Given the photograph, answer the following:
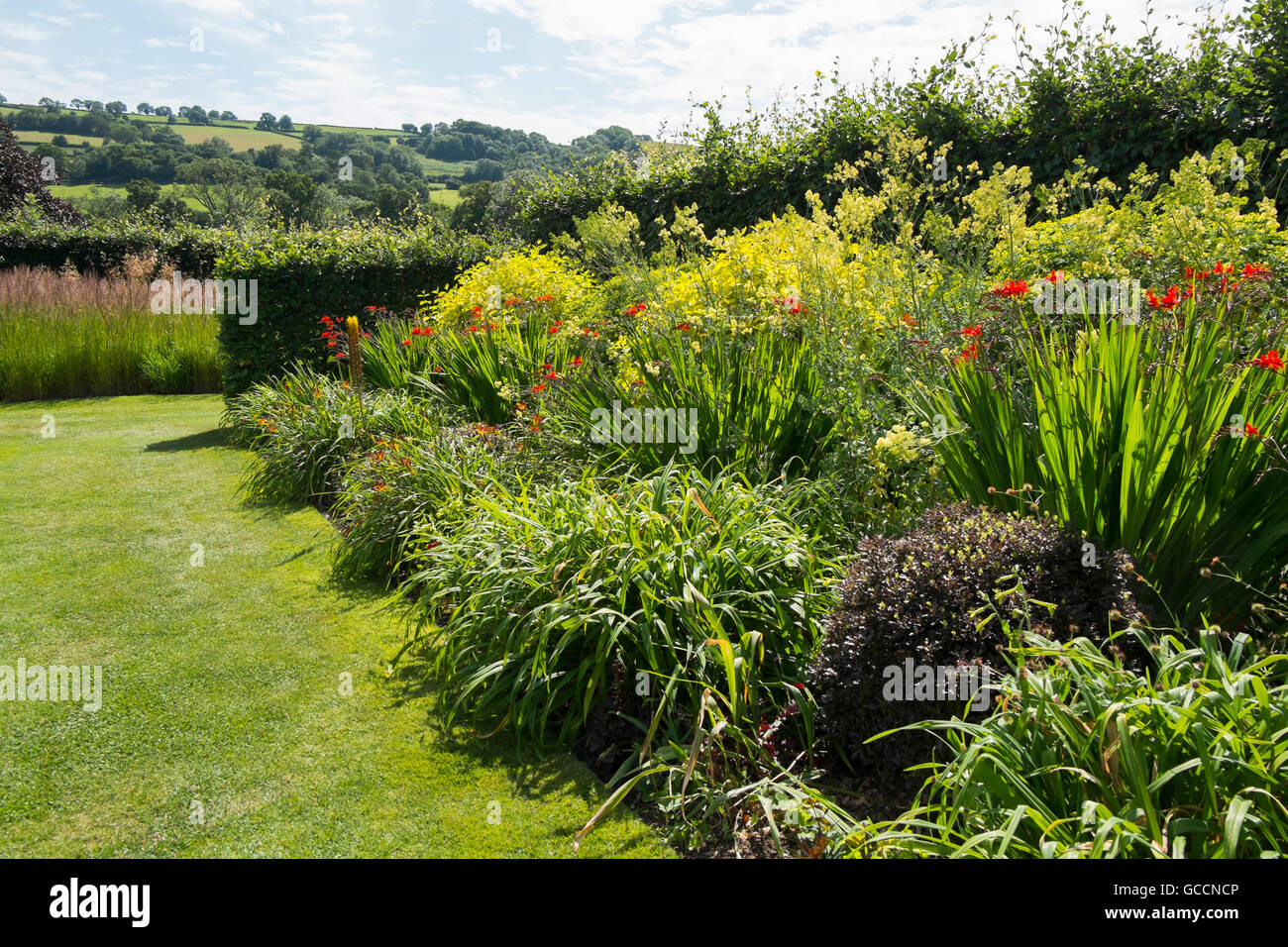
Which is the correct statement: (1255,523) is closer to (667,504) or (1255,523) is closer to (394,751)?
(667,504)

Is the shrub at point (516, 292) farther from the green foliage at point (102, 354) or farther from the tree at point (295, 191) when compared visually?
the tree at point (295, 191)

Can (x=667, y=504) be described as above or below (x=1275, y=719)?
above

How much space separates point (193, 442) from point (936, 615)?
9484 mm

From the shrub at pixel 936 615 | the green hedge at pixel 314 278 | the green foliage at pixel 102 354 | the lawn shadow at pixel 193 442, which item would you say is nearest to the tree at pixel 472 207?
the green foliage at pixel 102 354

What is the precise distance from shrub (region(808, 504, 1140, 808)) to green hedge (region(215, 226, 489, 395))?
9.72 metres

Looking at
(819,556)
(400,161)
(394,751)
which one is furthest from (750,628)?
(400,161)

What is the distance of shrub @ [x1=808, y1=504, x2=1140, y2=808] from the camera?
2.99 m

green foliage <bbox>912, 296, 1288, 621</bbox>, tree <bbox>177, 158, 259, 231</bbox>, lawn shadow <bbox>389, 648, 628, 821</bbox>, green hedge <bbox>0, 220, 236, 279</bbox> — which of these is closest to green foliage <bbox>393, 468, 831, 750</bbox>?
lawn shadow <bbox>389, 648, 628, 821</bbox>

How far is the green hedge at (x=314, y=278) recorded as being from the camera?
11.4 meters

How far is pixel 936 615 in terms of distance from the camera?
3035 mm

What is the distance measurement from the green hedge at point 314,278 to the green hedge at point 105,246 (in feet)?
17.7

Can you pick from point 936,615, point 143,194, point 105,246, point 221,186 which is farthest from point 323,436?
point 221,186

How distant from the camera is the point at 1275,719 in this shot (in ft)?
7.65
